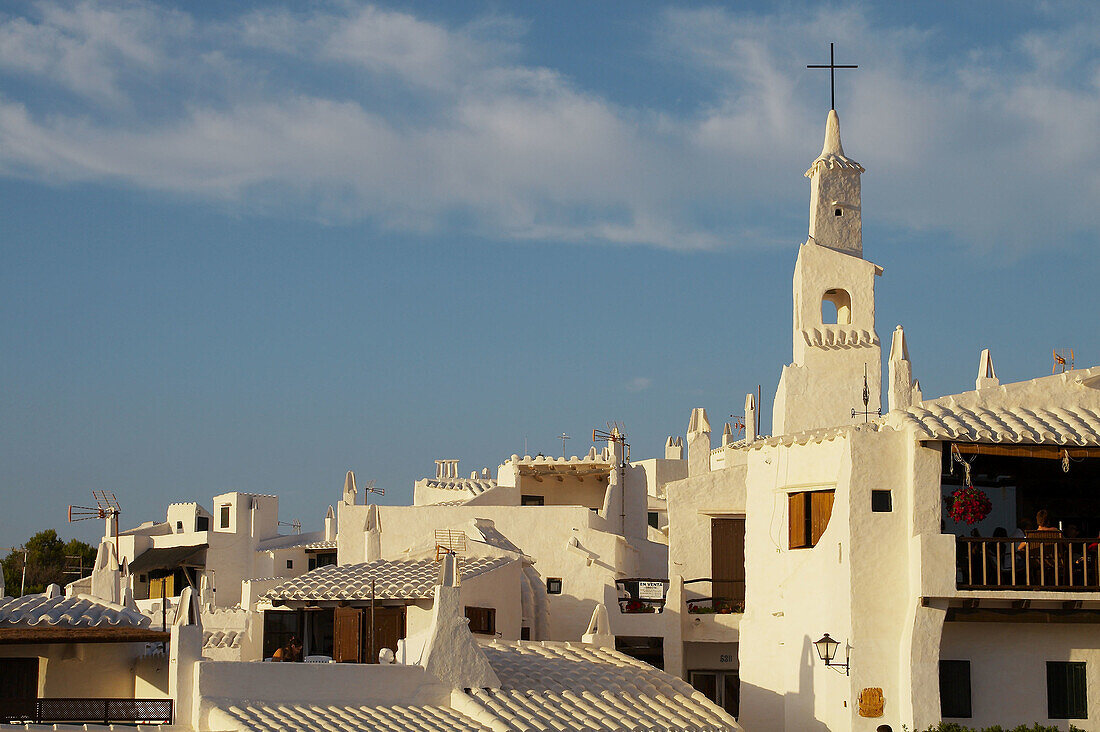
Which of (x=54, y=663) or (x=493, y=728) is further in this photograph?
(x=54, y=663)

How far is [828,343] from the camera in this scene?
35344 mm

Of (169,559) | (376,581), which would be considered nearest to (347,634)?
(376,581)

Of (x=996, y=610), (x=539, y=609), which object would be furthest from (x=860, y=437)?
(x=539, y=609)

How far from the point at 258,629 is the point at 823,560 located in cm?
1372

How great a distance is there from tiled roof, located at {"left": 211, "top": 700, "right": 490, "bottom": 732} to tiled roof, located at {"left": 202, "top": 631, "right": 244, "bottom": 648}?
1216 centimetres

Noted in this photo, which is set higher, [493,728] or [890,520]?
[890,520]

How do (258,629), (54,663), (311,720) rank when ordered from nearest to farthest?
(311,720) → (54,663) → (258,629)

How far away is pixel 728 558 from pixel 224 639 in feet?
39.0

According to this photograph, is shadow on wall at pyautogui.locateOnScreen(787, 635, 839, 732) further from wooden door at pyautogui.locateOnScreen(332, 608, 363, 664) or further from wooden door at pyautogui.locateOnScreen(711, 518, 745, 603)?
wooden door at pyautogui.locateOnScreen(332, 608, 363, 664)

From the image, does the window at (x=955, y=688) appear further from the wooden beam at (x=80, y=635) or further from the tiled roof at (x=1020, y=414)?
the wooden beam at (x=80, y=635)

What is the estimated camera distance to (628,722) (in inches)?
950

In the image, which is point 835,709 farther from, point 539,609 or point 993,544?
point 539,609

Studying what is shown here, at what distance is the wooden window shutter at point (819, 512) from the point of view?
27.1m

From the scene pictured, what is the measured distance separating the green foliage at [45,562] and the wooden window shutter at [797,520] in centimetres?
3955
